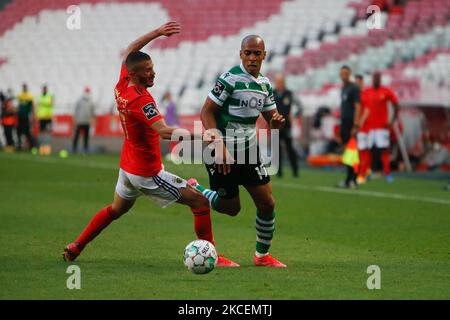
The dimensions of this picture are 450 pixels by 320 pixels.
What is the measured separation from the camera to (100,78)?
37938 millimetres

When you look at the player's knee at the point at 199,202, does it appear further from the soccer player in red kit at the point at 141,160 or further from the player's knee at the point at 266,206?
the player's knee at the point at 266,206

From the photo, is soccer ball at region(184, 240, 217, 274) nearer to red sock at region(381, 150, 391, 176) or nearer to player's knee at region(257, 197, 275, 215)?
player's knee at region(257, 197, 275, 215)

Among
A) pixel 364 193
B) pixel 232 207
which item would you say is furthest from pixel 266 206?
pixel 364 193

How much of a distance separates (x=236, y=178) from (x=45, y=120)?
2476cm

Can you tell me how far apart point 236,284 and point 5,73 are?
32.8m

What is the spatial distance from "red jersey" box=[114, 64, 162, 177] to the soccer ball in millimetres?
902

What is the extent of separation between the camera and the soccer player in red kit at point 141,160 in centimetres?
911

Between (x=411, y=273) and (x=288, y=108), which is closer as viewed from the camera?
(x=411, y=273)

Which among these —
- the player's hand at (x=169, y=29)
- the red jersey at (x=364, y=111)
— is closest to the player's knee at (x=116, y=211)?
the player's hand at (x=169, y=29)

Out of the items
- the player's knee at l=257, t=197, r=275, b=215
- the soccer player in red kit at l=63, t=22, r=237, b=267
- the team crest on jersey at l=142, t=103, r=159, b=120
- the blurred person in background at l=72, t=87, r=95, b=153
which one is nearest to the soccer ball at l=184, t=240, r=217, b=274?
the soccer player in red kit at l=63, t=22, r=237, b=267

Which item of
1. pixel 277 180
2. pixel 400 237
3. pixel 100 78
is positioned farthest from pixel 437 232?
pixel 100 78

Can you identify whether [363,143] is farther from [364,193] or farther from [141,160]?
[141,160]

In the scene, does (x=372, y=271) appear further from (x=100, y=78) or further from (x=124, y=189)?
(x=100, y=78)

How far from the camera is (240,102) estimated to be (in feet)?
30.5
